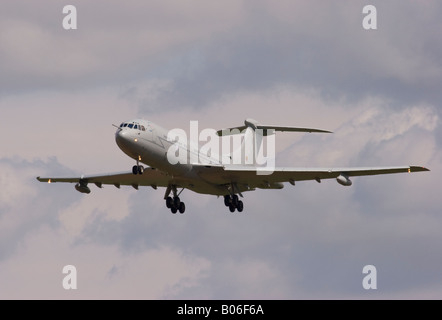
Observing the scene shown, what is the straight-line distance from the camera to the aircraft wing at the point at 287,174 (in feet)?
237

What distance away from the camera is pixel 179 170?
239 feet

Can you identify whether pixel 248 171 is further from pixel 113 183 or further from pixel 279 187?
pixel 113 183

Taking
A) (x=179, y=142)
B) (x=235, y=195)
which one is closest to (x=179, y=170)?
(x=179, y=142)

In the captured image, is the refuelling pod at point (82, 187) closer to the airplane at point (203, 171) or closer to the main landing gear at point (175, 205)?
the airplane at point (203, 171)

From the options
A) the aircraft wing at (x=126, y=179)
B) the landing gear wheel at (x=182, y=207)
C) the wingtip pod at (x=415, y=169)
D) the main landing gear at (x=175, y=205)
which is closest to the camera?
the wingtip pod at (x=415, y=169)

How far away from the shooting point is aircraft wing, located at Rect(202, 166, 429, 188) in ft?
237

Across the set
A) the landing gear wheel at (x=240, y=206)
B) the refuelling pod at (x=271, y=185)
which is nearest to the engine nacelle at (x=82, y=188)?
the landing gear wheel at (x=240, y=206)

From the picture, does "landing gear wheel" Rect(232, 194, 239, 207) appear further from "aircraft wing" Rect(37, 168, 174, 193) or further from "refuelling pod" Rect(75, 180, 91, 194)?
"refuelling pod" Rect(75, 180, 91, 194)

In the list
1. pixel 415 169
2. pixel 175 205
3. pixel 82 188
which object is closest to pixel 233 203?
pixel 175 205

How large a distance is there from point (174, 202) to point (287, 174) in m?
8.81

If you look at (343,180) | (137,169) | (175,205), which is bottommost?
(175,205)

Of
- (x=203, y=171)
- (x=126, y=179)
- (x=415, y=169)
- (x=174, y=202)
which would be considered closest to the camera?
(x=415, y=169)

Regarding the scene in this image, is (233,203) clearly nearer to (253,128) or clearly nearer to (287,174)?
(287,174)

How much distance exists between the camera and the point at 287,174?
75.1 meters
